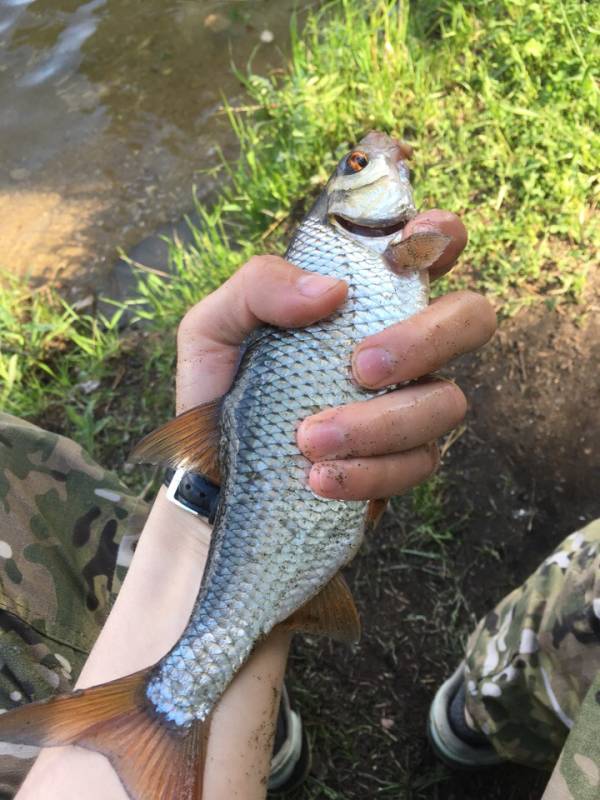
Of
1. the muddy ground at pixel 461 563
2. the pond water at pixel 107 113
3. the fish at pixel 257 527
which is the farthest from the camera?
the pond water at pixel 107 113

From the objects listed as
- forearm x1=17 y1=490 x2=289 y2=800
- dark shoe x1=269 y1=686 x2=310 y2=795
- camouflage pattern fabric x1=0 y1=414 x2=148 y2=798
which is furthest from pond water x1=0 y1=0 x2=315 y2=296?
dark shoe x1=269 y1=686 x2=310 y2=795

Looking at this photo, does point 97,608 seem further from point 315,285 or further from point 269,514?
point 315,285

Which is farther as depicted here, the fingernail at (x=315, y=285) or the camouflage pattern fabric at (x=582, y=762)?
the fingernail at (x=315, y=285)

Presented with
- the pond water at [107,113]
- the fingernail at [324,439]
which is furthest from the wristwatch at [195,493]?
the pond water at [107,113]

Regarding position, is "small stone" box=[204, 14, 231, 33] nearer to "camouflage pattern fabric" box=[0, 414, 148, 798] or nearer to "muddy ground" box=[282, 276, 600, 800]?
"muddy ground" box=[282, 276, 600, 800]

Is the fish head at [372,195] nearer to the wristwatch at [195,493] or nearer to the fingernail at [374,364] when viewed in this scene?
the fingernail at [374,364]

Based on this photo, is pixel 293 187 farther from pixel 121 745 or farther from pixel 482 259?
pixel 121 745
